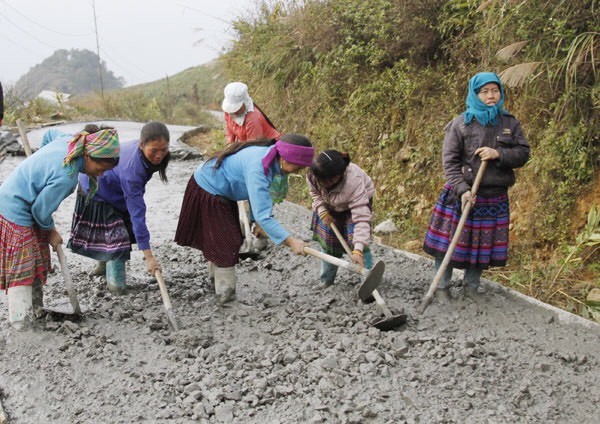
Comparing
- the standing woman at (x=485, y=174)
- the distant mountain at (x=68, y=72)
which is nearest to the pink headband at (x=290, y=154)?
the standing woman at (x=485, y=174)

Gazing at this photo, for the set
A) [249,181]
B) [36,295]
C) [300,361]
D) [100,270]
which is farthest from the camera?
[100,270]

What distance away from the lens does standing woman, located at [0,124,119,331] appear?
304 centimetres

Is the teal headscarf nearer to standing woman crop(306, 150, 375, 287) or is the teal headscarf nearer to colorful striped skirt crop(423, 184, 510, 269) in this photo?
colorful striped skirt crop(423, 184, 510, 269)

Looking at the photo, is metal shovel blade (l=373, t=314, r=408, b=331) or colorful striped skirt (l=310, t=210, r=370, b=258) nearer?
metal shovel blade (l=373, t=314, r=408, b=331)

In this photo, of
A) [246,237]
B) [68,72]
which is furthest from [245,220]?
[68,72]

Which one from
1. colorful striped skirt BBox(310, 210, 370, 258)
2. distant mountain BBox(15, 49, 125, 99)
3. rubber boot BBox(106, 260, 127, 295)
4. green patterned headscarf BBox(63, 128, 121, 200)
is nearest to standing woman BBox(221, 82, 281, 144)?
colorful striped skirt BBox(310, 210, 370, 258)

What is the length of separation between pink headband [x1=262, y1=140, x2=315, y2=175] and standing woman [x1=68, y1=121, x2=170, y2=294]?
695mm

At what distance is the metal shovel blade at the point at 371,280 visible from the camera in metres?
Result: 3.27

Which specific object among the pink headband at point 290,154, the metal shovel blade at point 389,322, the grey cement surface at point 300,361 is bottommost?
the grey cement surface at point 300,361

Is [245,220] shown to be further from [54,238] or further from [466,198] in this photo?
[466,198]

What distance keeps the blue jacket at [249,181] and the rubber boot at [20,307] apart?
4.19ft

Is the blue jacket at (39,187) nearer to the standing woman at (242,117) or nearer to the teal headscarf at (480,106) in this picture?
the standing woman at (242,117)

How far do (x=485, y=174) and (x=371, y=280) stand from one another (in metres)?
0.99

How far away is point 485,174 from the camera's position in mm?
3420
